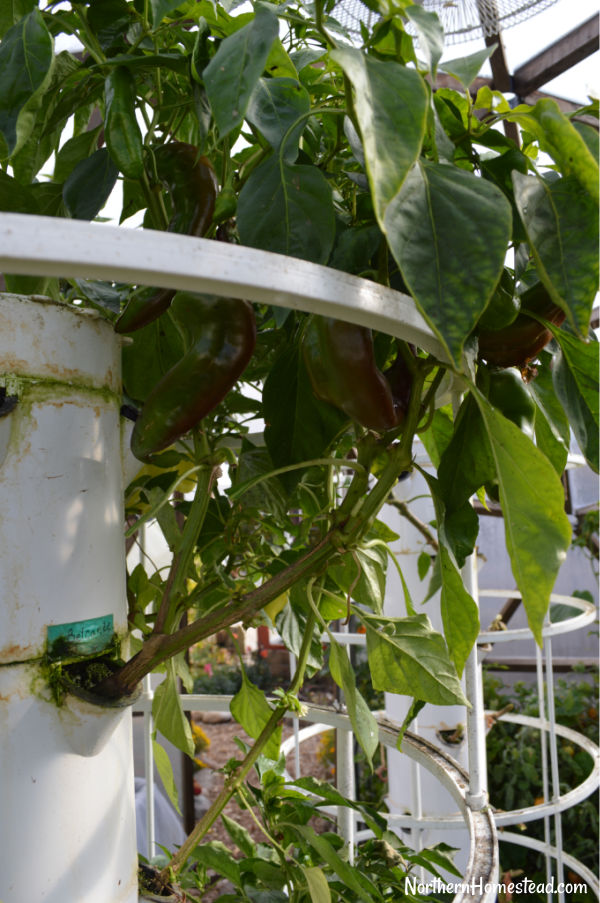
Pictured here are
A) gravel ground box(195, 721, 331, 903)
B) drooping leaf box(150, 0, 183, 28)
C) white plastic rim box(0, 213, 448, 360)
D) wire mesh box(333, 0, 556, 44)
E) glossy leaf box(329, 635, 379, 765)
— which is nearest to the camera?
white plastic rim box(0, 213, 448, 360)

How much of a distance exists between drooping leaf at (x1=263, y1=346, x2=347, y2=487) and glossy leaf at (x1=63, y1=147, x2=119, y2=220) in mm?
120

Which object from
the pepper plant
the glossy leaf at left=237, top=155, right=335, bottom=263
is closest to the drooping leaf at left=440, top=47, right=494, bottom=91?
the pepper plant

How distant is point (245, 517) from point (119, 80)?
10.8 inches

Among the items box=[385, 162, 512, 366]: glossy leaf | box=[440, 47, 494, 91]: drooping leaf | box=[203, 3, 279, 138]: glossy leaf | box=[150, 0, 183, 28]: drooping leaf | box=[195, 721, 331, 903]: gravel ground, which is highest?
box=[440, 47, 494, 91]: drooping leaf

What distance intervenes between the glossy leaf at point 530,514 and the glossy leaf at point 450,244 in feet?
0.14

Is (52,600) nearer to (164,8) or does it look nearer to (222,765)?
(164,8)

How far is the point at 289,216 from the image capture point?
29 cm

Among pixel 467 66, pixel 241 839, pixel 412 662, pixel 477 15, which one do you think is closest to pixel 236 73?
pixel 467 66

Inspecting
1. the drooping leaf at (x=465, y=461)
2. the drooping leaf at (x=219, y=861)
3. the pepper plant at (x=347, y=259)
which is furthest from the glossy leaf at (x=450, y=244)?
the drooping leaf at (x=219, y=861)

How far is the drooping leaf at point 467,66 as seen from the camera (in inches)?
13.7

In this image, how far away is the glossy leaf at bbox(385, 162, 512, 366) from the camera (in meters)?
0.23

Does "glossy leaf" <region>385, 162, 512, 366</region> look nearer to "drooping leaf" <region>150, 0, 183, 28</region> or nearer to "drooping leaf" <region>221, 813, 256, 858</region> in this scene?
"drooping leaf" <region>150, 0, 183, 28</region>

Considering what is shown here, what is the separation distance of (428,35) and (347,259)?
0.09 meters

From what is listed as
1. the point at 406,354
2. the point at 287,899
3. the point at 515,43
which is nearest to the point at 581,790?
the point at 287,899
